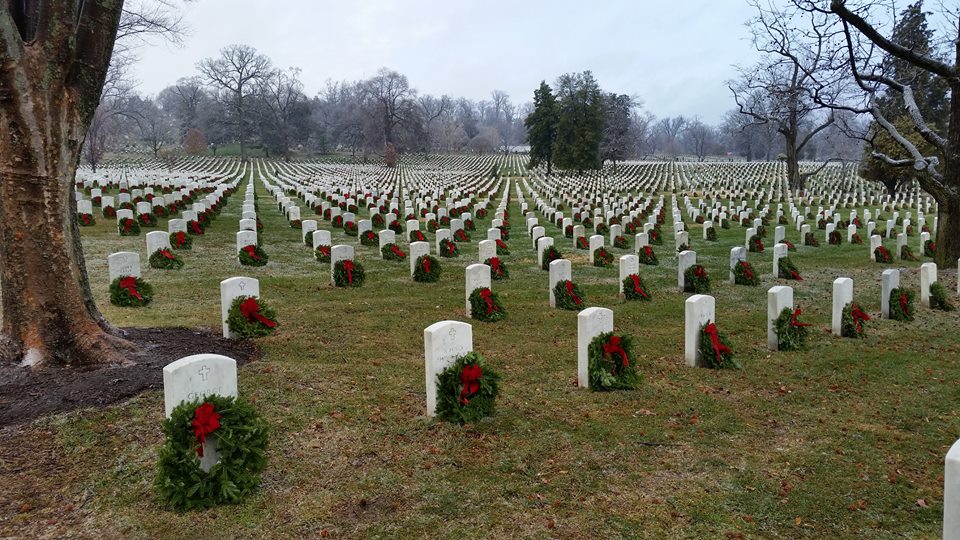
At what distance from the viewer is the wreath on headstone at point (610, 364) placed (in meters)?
6.35

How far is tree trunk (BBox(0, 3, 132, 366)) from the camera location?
5.57 metres

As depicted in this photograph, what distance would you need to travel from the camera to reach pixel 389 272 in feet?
43.7

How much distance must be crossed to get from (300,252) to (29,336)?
9.55 meters

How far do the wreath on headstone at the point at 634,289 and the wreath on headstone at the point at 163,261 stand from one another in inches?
324

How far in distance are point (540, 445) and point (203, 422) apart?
243 centimetres

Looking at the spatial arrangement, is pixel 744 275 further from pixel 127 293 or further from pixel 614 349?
pixel 127 293

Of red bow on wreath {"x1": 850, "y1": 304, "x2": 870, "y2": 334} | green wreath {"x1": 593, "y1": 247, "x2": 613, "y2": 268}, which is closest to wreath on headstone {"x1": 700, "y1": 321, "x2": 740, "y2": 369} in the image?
red bow on wreath {"x1": 850, "y1": 304, "x2": 870, "y2": 334}

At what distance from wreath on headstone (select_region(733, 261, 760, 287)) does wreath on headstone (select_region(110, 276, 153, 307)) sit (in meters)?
Answer: 10.1

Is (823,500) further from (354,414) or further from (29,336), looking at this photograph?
(29,336)

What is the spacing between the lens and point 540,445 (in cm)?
508

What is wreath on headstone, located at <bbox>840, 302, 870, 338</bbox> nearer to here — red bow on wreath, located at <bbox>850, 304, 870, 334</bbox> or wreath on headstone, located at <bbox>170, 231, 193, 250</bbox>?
red bow on wreath, located at <bbox>850, 304, 870, 334</bbox>

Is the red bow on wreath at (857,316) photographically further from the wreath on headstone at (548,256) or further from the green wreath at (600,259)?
the green wreath at (600,259)

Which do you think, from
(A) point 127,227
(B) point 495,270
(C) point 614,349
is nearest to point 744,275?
(B) point 495,270

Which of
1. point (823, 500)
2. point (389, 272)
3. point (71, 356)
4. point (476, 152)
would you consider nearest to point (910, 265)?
point (389, 272)
